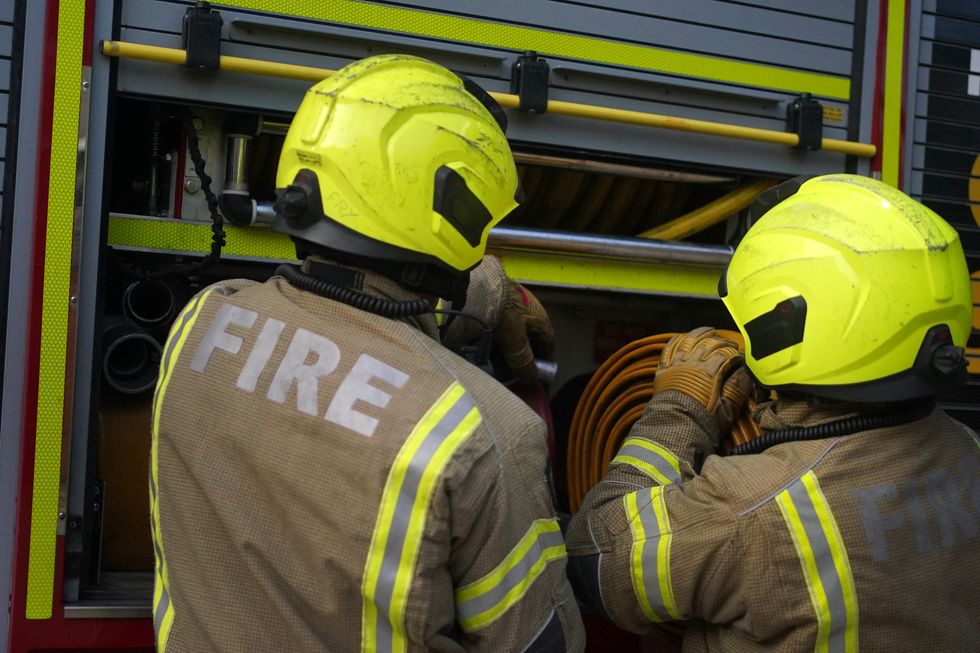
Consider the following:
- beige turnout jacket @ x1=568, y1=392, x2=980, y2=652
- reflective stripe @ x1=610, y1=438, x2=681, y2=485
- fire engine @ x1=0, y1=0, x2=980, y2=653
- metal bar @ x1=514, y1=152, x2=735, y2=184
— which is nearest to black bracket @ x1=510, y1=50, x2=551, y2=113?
fire engine @ x1=0, y1=0, x2=980, y2=653

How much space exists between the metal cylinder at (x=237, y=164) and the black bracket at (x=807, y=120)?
1.55 m

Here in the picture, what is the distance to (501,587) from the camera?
1711 mm

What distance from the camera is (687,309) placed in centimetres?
368

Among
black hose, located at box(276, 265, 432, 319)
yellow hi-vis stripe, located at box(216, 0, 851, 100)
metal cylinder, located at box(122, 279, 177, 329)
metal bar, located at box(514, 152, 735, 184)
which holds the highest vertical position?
yellow hi-vis stripe, located at box(216, 0, 851, 100)

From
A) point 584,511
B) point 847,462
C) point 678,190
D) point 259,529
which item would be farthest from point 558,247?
point 259,529

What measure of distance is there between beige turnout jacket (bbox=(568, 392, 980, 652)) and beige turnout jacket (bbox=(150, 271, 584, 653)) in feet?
0.81

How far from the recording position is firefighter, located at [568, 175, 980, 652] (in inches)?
74.6

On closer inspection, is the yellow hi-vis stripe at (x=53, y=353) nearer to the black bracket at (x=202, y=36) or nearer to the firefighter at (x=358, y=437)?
the black bracket at (x=202, y=36)

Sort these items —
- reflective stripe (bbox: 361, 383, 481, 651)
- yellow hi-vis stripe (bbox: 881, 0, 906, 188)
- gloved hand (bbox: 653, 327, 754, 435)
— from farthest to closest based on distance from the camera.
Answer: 1. yellow hi-vis stripe (bbox: 881, 0, 906, 188)
2. gloved hand (bbox: 653, 327, 754, 435)
3. reflective stripe (bbox: 361, 383, 481, 651)

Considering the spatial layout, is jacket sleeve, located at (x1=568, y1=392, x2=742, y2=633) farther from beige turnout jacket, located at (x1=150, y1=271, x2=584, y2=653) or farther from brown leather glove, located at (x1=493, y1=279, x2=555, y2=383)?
brown leather glove, located at (x1=493, y1=279, x2=555, y2=383)

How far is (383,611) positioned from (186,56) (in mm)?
1440

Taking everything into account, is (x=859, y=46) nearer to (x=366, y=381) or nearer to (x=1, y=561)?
(x=366, y=381)

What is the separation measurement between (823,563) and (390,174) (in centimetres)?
103

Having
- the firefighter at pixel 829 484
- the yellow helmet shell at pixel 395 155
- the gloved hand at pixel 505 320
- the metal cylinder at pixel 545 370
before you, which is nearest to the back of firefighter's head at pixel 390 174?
the yellow helmet shell at pixel 395 155
